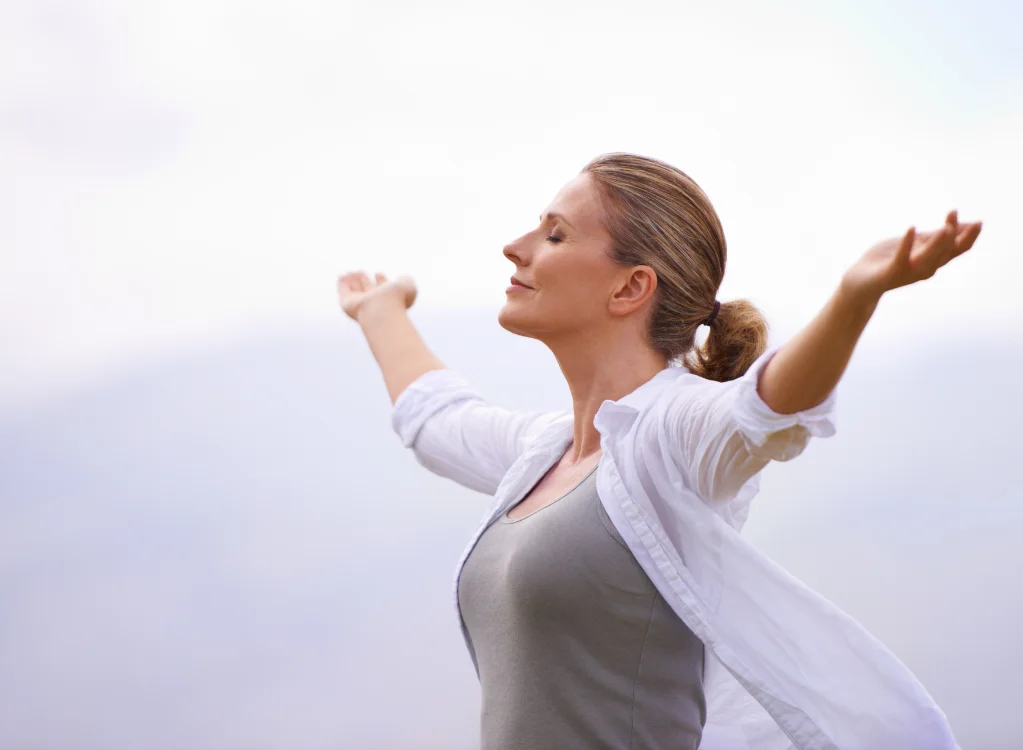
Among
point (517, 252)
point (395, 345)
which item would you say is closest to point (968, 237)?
point (517, 252)

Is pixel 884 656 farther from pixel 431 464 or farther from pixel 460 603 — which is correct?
pixel 431 464

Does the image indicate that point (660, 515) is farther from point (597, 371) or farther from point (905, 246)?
point (905, 246)

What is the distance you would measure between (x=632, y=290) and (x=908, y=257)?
571 mm

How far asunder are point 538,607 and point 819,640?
34 centimetres

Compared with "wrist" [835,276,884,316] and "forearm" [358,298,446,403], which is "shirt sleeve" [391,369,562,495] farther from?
"wrist" [835,276,884,316]

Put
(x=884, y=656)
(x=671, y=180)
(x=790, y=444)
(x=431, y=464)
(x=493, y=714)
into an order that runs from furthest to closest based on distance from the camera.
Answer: (x=431, y=464) < (x=671, y=180) < (x=493, y=714) < (x=884, y=656) < (x=790, y=444)

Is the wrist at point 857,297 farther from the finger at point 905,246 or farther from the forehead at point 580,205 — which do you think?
the forehead at point 580,205

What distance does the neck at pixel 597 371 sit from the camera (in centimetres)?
157

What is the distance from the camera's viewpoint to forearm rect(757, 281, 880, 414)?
108 centimetres

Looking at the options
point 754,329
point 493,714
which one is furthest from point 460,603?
point 754,329

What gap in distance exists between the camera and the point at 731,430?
1.21 m

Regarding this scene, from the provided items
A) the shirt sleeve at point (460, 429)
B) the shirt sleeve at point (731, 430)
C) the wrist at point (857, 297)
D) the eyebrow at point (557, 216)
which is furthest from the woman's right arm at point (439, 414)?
the wrist at point (857, 297)

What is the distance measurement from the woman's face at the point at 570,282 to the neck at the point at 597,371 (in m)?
0.03

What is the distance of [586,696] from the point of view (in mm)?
1387
